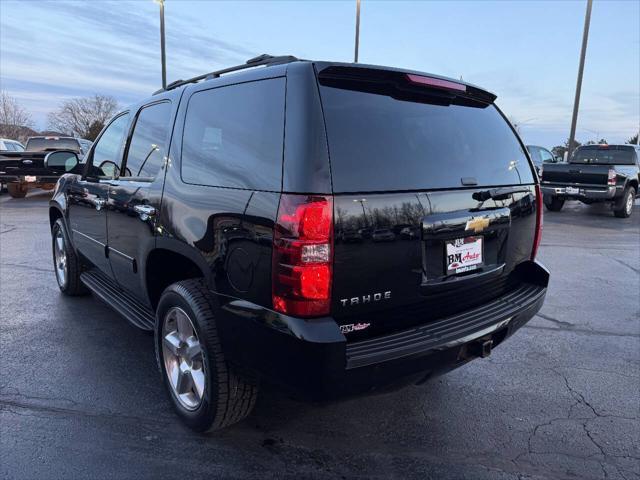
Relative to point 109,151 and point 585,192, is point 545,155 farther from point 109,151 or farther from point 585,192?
point 109,151

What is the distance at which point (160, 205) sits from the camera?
2857 millimetres

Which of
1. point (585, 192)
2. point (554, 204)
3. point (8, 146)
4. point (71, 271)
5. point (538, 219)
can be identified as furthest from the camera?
point (8, 146)

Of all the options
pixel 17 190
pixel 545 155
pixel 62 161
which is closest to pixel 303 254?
pixel 62 161

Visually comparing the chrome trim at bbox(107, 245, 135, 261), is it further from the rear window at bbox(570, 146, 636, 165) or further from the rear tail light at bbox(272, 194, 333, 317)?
the rear window at bbox(570, 146, 636, 165)

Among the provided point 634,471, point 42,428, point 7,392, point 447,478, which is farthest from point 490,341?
point 7,392

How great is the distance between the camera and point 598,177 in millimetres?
12398

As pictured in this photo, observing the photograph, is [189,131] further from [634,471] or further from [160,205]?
[634,471]

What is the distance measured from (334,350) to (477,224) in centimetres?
110

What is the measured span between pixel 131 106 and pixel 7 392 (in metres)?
2.20

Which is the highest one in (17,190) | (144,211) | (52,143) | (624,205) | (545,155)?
(545,155)

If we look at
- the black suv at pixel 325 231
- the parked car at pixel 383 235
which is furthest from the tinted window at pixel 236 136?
the parked car at pixel 383 235

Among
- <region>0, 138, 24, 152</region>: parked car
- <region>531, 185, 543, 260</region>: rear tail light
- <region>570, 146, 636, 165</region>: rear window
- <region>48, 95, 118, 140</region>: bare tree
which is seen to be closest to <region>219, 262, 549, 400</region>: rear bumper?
<region>531, 185, 543, 260</region>: rear tail light

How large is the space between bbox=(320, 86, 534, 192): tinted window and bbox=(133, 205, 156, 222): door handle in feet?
4.52

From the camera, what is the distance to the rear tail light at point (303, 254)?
199cm
